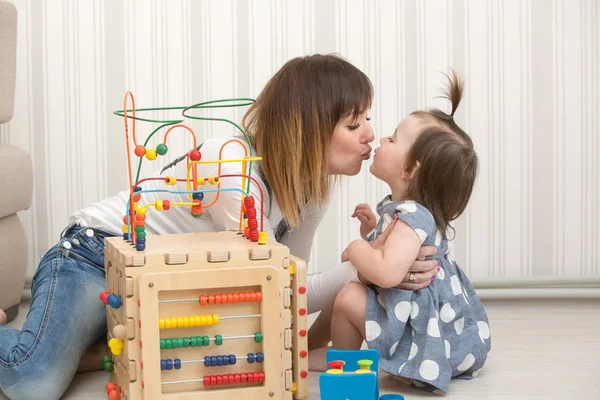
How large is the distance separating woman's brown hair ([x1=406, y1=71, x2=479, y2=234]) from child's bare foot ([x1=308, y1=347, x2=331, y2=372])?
0.33 metres

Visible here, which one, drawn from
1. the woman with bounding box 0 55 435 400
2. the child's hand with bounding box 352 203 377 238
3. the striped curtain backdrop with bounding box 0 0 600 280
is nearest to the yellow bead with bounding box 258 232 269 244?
the woman with bounding box 0 55 435 400

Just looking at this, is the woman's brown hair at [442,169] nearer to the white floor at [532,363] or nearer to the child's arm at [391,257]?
the child's arm at [391,257]

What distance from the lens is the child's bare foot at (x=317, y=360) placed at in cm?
149

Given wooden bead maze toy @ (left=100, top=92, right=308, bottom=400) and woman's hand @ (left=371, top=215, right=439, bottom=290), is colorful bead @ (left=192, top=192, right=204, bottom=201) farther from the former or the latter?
woman's hand @ (left=371, top=215, right=439, bottom=290)

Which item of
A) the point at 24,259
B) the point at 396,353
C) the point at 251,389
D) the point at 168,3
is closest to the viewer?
the point at 251,389

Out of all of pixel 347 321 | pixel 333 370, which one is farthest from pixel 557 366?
pixel 333 370

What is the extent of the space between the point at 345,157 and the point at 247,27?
0.77 metres

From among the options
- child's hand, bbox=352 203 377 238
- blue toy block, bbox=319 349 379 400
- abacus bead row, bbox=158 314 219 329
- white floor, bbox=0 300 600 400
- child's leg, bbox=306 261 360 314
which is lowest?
white floor, bbox=0 300 600 400

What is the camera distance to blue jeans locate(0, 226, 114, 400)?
4.30 feet

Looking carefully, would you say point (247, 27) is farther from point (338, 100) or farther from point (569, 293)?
point (569, 293)

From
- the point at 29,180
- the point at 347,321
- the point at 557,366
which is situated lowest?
the point at 557,366

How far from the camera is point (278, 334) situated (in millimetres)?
1214

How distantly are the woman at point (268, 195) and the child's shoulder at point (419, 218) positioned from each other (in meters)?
0.05

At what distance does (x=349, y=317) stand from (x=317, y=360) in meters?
0.13
